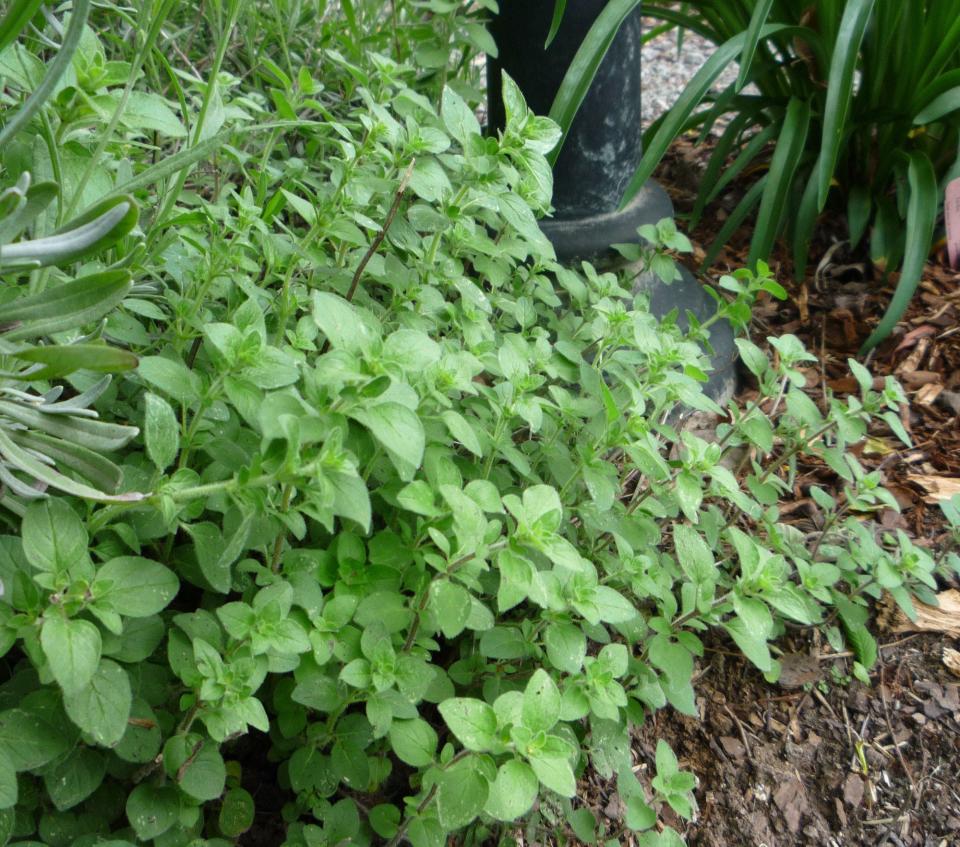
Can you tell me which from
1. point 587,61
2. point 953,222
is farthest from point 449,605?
point 953,222

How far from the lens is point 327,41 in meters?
2.32

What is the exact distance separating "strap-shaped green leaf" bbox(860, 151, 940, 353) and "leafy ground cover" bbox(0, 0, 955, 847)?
665 millimetres

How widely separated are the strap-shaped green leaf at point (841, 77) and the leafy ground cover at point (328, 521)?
61cm

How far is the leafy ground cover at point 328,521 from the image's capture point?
102 cm

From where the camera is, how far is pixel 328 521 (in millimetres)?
986

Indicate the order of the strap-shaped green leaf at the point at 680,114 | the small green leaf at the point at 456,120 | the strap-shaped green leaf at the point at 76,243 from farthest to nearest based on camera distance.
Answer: the strap-shaped green leaf at the point at 680,114 → the small green leaf at the point at 456,120 → the strap-shaped green leaf at the point at 76,243

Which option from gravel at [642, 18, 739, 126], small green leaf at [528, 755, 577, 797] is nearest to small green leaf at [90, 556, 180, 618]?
small green leaf at [528, 755, 577, 797]

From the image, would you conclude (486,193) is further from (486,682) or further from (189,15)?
(189,15)

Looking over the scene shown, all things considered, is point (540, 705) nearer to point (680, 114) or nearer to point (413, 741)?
point (413, 741)

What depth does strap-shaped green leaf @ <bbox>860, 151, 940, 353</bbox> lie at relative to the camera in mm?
2352

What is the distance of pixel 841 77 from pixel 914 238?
0.49 metres

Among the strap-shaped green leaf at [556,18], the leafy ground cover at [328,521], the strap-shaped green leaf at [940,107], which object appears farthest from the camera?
the strap-shaped green leaf at [940,107]

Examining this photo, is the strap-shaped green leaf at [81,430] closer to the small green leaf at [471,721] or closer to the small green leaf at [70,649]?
the small green leaf at [70,649]

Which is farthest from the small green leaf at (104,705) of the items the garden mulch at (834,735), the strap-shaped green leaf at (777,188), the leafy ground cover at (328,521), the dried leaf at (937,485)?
the strap-shaped green leaf at (777,188)
